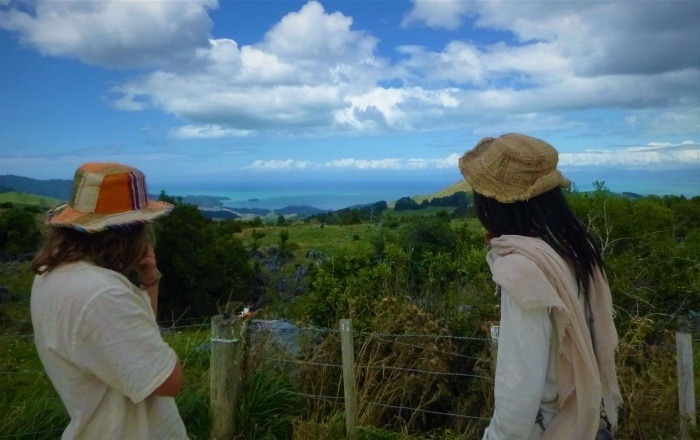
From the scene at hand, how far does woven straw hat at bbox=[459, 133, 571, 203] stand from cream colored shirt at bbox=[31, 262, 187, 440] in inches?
46.0

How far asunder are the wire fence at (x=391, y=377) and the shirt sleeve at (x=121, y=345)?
2.81m

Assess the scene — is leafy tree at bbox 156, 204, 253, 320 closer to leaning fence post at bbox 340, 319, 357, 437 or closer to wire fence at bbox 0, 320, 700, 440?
wire fence at bbox 0, 320, 700, 440

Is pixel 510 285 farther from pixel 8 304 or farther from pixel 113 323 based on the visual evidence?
pixel 8 304

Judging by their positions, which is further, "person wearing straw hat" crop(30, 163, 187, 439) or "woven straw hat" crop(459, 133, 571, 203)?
"woven straw hat" crop(459, 133, 571, 203)

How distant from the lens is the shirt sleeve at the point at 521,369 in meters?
1.87

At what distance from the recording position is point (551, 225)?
6.82ft

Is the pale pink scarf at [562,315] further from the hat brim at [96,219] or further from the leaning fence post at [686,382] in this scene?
the leaning fence post at [686,382]

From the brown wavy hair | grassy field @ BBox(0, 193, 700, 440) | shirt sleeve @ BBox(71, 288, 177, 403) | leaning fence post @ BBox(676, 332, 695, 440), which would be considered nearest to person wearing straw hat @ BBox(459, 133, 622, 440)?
shirt sleeve @ BBox(71, 288, 177, 403)

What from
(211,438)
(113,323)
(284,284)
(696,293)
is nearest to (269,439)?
(211,438)

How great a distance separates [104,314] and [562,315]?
54.1 inches

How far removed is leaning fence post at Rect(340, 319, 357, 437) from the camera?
4.57 meters

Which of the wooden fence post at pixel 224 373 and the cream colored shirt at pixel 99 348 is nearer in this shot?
the cream colored shirt at pixel 99 348

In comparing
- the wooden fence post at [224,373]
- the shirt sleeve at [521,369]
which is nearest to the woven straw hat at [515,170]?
the shirt sleeve at [521,369]

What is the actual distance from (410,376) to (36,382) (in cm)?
285
